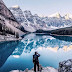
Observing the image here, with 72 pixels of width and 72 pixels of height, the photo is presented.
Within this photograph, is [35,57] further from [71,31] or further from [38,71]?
[71,31]

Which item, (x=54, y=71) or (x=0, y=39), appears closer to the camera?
(x=54, y=71)

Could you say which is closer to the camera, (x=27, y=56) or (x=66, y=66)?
(x=66, y=66)

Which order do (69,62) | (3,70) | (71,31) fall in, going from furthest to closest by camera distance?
(71,31), (3,70), (69,62)

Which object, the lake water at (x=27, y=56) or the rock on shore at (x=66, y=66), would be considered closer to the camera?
the rock on shore at (x=66, y=66)

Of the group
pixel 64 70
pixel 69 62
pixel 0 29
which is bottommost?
pixel 64 70

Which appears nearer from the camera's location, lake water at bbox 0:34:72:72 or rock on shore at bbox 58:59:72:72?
rock on shore at bbox 58:59:72:72

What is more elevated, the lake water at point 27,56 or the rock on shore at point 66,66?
the rock on shore at point 66,66

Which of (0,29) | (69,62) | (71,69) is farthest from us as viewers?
(0,29)

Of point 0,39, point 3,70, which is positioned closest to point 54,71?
point 3,70

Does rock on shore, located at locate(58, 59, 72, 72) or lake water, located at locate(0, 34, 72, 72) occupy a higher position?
rock on shore, located at locate(58, 59, 72, 72)

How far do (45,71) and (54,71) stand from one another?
160cm

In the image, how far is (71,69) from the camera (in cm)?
1145

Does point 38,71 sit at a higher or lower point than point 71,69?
lower

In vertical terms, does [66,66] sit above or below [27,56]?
above
